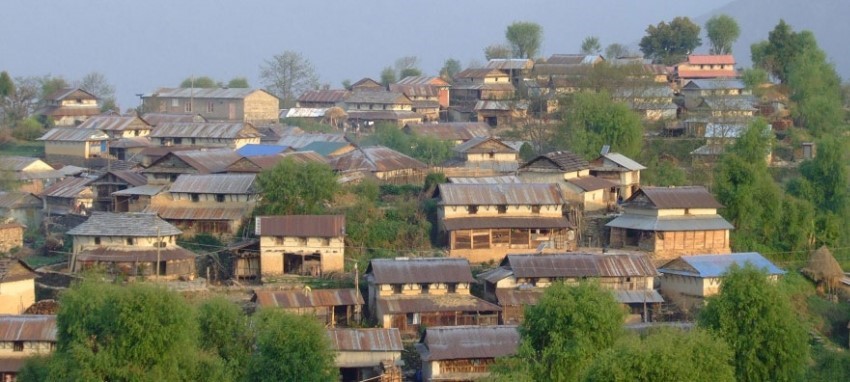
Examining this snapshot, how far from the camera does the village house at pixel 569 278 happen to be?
1293 inches

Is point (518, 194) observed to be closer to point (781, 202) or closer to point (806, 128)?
point (781, 202)

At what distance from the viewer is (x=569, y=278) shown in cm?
3309

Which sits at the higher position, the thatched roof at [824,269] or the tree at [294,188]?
the tree at [294,188]

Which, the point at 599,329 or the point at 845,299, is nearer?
the point at 599,329

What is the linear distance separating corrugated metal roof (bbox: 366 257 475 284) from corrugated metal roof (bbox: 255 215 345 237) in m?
1.90

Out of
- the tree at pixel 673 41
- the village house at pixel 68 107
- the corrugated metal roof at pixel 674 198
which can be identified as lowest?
the corrugated metal roof at pixel 674 198

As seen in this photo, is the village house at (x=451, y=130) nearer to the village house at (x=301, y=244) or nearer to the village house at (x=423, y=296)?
the village house at (x=301, y=244)

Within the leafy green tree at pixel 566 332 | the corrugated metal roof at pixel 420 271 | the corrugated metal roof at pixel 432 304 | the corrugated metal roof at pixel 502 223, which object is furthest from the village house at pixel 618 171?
the leafy green tree at pixel 566 332

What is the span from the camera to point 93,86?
2675 inches

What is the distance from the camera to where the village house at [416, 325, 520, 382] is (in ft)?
94.5

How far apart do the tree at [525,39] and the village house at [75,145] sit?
24.8 metres

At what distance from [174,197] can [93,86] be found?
32.2 meters

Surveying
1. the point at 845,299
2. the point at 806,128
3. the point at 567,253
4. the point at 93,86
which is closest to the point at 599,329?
the point at 567,253

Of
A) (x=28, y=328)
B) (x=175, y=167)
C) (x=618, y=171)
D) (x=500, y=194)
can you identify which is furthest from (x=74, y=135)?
(x=28, y=328)
